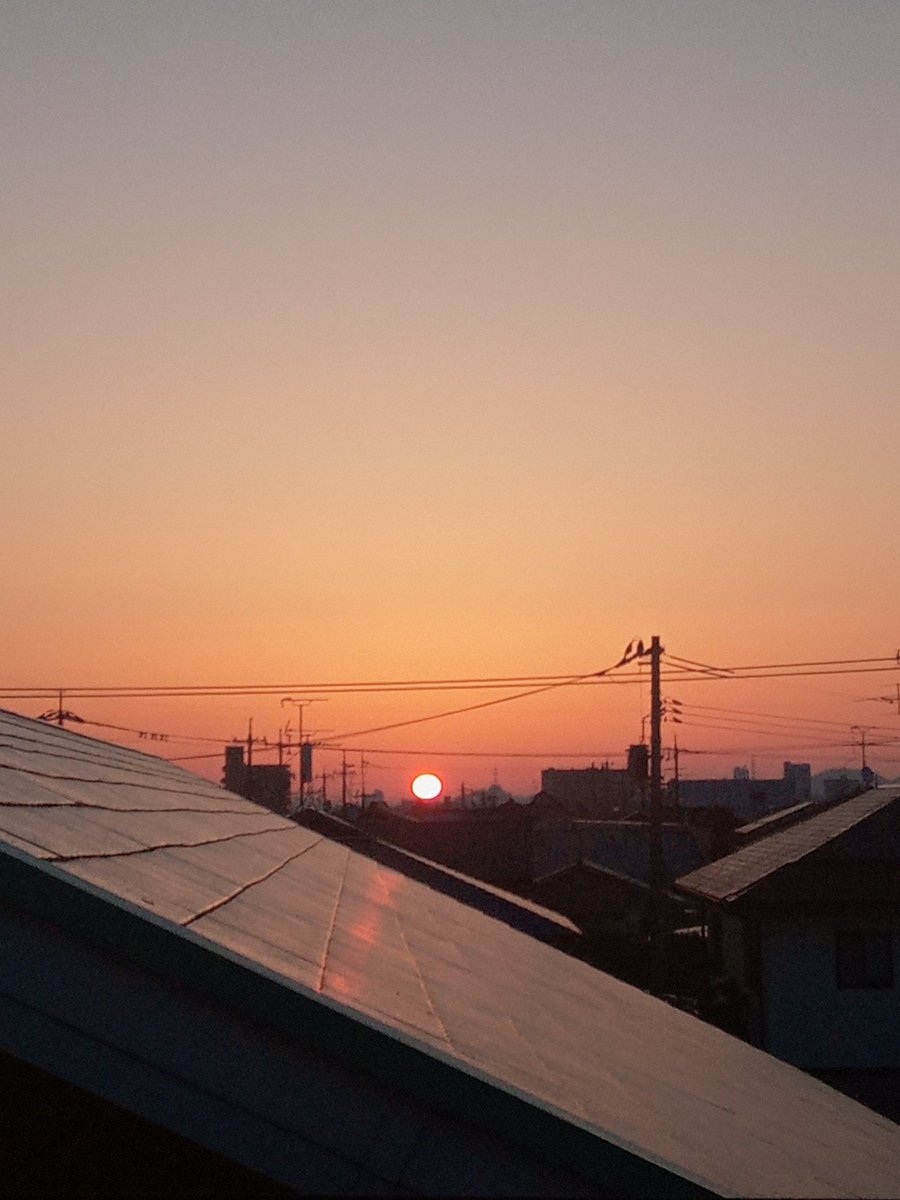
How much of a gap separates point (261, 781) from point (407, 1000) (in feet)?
227

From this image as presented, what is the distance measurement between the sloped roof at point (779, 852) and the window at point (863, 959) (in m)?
1.85

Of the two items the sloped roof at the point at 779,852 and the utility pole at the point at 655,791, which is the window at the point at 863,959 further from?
the utility pole at the point at 655,791

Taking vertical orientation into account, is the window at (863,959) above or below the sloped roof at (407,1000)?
below

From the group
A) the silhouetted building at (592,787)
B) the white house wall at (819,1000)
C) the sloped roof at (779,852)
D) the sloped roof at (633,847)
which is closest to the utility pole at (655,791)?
the sloped roof at (779,852)

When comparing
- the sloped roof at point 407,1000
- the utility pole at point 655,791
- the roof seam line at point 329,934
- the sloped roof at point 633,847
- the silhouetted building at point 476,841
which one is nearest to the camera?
the sloped roof at point 407,1000

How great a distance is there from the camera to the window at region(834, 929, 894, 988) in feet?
75.4

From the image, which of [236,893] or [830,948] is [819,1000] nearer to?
[830,948]

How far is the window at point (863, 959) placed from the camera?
23.0m

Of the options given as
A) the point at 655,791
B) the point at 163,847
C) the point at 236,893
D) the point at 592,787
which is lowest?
the point at 592,787

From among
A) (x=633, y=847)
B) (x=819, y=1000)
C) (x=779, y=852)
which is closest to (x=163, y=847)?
(x=819, y=1000)

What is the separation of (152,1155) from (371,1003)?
0.64 m

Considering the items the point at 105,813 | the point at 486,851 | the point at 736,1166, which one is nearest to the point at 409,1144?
the point at 736,1166

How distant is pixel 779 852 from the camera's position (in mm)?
25375

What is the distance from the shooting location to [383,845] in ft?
59.1
